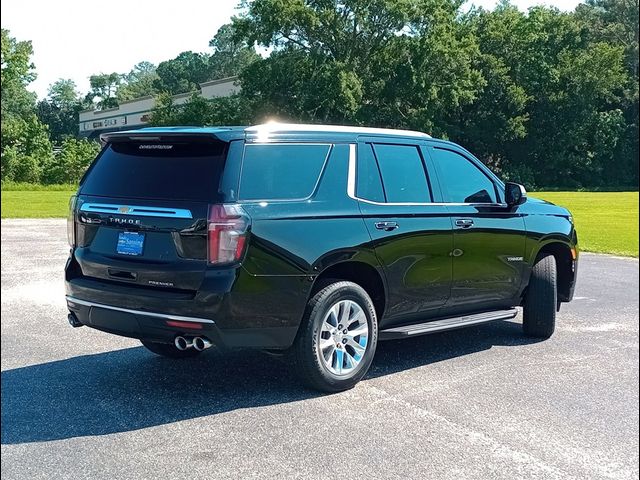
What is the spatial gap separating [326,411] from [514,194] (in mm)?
2906

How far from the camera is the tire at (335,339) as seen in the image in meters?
4.79

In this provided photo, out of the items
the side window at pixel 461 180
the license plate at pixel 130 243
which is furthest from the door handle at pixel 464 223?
the license plate at pixel 130 243

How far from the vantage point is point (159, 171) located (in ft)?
15.6

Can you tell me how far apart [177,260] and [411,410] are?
1771mm

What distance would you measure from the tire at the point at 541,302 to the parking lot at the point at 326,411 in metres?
0.16

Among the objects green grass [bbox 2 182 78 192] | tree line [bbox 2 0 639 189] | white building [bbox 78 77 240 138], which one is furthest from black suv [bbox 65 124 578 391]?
tree line [bbox 2 0 639 189]

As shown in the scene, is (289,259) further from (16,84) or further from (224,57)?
(224,57)

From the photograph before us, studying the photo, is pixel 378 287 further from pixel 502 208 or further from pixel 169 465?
pixel 169 465

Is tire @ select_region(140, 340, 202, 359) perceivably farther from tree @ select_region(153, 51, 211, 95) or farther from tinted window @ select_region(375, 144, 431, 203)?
tree @ select_region(153, 51, 211, 95)

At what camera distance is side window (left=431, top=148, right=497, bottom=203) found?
6012 mm

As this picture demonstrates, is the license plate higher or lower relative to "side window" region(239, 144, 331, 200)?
lower

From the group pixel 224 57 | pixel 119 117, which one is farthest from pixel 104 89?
pixel 224 57

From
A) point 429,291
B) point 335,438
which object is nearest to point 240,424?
point 335,438

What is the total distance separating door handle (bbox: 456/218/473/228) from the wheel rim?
1265 millimetres
